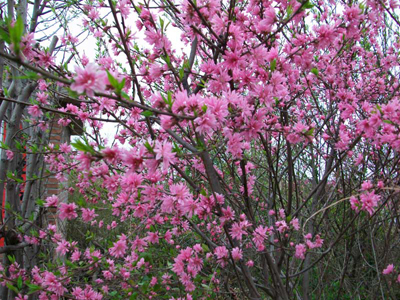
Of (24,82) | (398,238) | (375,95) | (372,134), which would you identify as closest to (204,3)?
(372,134)

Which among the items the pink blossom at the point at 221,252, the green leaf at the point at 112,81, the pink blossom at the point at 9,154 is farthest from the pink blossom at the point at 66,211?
the green leaf at the point at 112,81

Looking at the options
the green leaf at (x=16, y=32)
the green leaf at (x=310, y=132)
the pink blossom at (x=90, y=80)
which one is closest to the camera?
the green leaf at (x=16, y=32)

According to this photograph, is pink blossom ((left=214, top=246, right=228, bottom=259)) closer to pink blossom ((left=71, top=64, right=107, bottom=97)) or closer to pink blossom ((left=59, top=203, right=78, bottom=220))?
pink blossom ((left=59, top=203, right=78, bottom=220))

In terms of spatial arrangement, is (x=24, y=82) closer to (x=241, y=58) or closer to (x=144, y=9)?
(x=144, y=9)

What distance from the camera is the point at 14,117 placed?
2914 mm

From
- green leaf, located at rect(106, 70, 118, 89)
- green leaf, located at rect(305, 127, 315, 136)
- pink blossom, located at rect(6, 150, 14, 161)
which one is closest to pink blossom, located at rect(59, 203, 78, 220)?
pink blossom, located at rect(6, 150, 14, 161)

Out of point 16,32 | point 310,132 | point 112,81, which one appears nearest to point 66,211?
point 112,81

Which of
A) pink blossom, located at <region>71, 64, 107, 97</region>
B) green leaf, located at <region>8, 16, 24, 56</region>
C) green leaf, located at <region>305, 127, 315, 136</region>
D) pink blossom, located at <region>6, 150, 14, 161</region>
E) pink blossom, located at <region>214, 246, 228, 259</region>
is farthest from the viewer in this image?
pink blossom, located at <region>6, 150, 14, 161</region>

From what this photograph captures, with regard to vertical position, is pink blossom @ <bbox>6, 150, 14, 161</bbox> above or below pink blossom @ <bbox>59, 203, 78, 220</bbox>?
above

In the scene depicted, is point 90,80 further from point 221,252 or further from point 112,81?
point 221,252

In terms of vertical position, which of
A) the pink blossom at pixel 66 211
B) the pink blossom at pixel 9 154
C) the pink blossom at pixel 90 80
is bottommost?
the pink blossom at pixel 66 211

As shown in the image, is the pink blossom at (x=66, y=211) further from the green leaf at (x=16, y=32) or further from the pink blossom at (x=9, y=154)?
the green leaf at (x=16, y=32)

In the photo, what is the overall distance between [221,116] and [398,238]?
11.3ft

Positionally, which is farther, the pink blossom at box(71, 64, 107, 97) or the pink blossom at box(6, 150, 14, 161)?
the pink blossom at box(6, 150, 14, 161)
